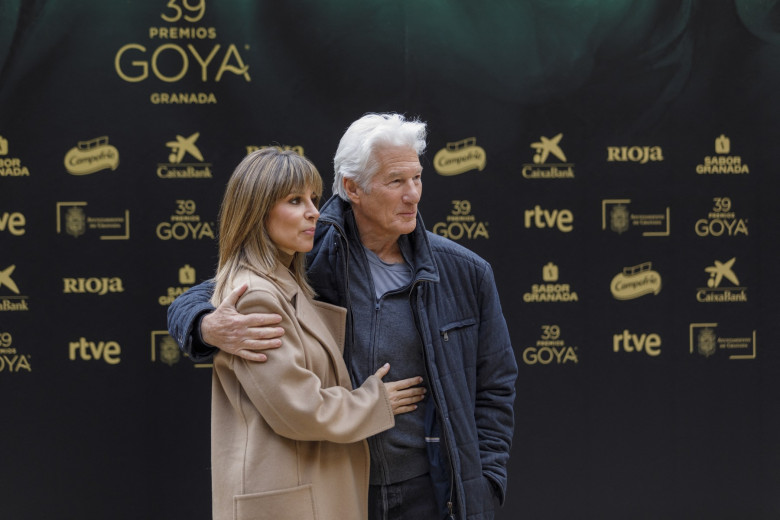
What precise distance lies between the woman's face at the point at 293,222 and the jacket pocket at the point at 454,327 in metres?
0.44

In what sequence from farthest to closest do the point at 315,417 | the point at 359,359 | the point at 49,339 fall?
1. the point at 49,339
2. the point at 359,359
3. the point at 315,417

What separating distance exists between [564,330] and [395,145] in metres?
2.21

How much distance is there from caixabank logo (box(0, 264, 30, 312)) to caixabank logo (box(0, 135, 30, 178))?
1.52ft

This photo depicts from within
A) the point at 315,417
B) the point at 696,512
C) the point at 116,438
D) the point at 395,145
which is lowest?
the point at 696,512

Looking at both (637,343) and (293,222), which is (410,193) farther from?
(637,343)

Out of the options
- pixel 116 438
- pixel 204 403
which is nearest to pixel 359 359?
pixel 204 403

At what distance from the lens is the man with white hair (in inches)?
82.0

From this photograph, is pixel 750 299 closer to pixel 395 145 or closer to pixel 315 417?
pixel 395 145

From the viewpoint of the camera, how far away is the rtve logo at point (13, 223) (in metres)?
3.90

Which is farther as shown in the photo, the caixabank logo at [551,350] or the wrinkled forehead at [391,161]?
the caixabank logo at [551,350]

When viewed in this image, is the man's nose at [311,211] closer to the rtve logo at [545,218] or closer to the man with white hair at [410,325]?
the man with white hair at [410,325]

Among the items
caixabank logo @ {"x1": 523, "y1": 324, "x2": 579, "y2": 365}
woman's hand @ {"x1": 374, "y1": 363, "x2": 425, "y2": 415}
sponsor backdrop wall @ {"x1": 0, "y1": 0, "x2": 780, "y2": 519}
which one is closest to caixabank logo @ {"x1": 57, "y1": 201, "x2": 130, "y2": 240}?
sponsor backdrop wall @ {"x1": 0, "y1": 0, "x2": 780, "y2": 519}

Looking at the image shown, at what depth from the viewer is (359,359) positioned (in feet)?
6.88

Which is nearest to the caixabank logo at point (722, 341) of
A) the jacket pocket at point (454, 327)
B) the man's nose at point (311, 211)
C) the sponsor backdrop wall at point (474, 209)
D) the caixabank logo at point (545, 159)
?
the sponsor backdrop wall at point (474, 209)
